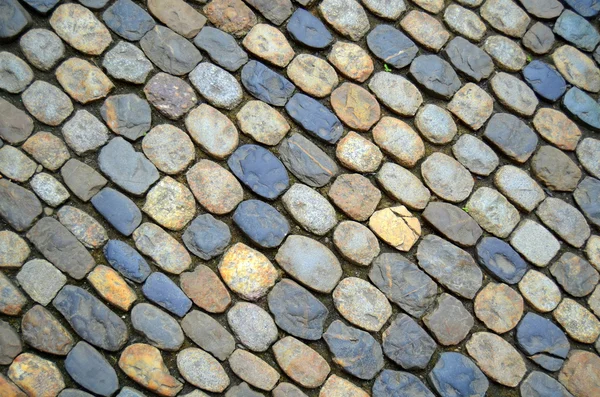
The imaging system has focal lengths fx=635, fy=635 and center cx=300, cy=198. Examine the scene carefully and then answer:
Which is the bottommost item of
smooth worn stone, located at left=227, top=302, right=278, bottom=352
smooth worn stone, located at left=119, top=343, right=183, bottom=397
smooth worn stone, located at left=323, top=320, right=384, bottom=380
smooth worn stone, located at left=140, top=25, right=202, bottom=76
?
smooth worn stone, located at left=119, top=343, right=183, bottom=397

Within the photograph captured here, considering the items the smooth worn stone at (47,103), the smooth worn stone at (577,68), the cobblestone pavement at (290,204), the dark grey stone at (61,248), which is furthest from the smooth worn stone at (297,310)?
the smooth worn stone at (577,68)

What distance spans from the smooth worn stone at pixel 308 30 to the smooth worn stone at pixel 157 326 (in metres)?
1.29

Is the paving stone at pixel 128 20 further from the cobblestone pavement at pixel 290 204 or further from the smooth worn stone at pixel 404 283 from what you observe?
the smooth worn stone at pixel 404 283

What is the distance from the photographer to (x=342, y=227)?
8.15 ft

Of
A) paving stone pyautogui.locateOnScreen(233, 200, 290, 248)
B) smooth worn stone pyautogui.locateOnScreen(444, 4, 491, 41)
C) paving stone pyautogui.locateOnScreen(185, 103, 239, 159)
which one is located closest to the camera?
paving stone pyautogui.locateOnScreen(233, 200, 290, 248)

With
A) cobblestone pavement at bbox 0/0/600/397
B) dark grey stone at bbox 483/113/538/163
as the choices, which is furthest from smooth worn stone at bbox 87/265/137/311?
dark grey stone at bbox 483/113/538/163

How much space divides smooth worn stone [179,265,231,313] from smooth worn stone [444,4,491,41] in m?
1.59

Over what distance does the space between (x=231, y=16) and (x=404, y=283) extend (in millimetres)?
1335

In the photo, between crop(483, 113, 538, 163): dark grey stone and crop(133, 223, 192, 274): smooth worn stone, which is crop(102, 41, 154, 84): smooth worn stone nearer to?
crop(133, 223, 192, 274): smooth worn stone

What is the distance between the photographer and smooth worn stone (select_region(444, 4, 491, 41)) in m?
2.91

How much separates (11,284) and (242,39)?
1337mm

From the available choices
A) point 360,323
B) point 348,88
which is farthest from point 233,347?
point 348,88

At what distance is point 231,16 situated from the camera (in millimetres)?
2717

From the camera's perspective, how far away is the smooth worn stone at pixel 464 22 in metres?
2.91
